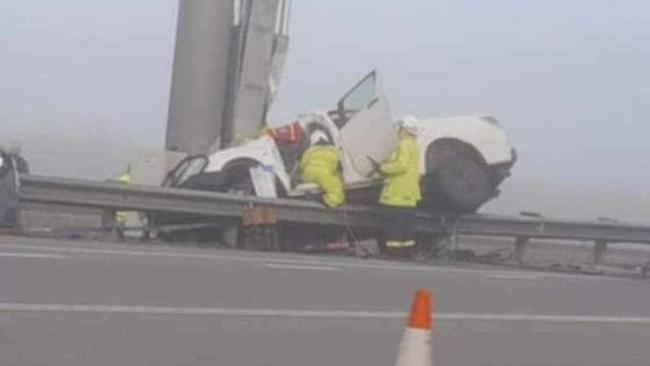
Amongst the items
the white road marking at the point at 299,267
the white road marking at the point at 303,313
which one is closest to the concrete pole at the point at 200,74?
Answer: the white road marking at the point at 299,267

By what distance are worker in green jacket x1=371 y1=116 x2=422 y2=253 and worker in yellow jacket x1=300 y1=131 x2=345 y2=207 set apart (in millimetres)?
608

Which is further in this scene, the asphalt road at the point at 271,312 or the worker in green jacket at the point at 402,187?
the worker in green jacket at the point at 402,187

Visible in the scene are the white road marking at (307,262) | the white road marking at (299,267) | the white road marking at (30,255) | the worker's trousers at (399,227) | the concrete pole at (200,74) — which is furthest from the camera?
the concrete pole at (200,74)

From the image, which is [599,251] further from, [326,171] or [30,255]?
[30,255]

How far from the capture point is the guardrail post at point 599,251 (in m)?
20.7

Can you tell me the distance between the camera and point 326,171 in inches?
730

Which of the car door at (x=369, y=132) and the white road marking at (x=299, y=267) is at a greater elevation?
the car door at (x=369, y=132)

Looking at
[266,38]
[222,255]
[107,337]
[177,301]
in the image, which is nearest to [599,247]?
[266,38]

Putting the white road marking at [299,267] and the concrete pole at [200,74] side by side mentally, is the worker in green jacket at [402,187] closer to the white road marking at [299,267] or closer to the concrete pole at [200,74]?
the white road marking at [299,267]

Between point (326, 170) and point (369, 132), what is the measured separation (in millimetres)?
853

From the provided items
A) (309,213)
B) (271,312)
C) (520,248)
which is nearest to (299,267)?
(309,213)

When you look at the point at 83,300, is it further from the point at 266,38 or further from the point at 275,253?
the point at 266,38

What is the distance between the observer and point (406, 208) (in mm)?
18188

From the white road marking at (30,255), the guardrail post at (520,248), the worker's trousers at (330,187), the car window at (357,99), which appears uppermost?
the car window at (357,99)
